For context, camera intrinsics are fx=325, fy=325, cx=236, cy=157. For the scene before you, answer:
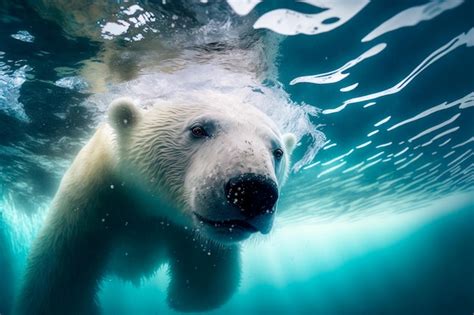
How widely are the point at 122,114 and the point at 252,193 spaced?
1.86 meters

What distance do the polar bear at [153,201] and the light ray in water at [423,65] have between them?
429cm

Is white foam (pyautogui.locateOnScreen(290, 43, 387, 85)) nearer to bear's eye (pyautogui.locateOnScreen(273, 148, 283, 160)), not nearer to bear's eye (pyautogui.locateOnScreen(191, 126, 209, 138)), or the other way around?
bear's eye (pyautogui.locateOnScreen(273, 148, 283, 160))

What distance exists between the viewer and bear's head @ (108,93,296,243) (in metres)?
2.11

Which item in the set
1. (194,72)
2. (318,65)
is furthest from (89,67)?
(318,65)

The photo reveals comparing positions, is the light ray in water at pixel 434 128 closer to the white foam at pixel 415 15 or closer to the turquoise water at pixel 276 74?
the turquoise water at pixel 276 74

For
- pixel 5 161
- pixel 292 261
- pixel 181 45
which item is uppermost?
pixel 181 45

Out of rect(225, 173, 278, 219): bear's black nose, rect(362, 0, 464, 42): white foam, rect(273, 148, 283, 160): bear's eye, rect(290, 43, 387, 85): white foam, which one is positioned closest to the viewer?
rect(225, 173, 278, 219): bear's black nose

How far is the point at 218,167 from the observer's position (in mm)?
2320

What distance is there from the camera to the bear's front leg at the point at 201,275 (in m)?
3.98

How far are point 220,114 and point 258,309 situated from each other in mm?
55529

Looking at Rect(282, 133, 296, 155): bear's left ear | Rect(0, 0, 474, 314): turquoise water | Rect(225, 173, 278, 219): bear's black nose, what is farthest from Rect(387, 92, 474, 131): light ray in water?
Rect(225, 173, 278, 219): bear's black nose

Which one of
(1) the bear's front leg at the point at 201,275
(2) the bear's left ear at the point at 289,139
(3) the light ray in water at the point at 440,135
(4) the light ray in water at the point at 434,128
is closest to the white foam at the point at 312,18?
(2) the bear's left ear at the point at 289,139

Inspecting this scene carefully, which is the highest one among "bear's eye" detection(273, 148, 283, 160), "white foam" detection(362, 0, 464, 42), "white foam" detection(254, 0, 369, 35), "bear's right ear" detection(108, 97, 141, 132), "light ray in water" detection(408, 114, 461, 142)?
"white foam" detection(362, 0, 464, 42)

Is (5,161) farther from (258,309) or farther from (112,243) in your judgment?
(258,309)
